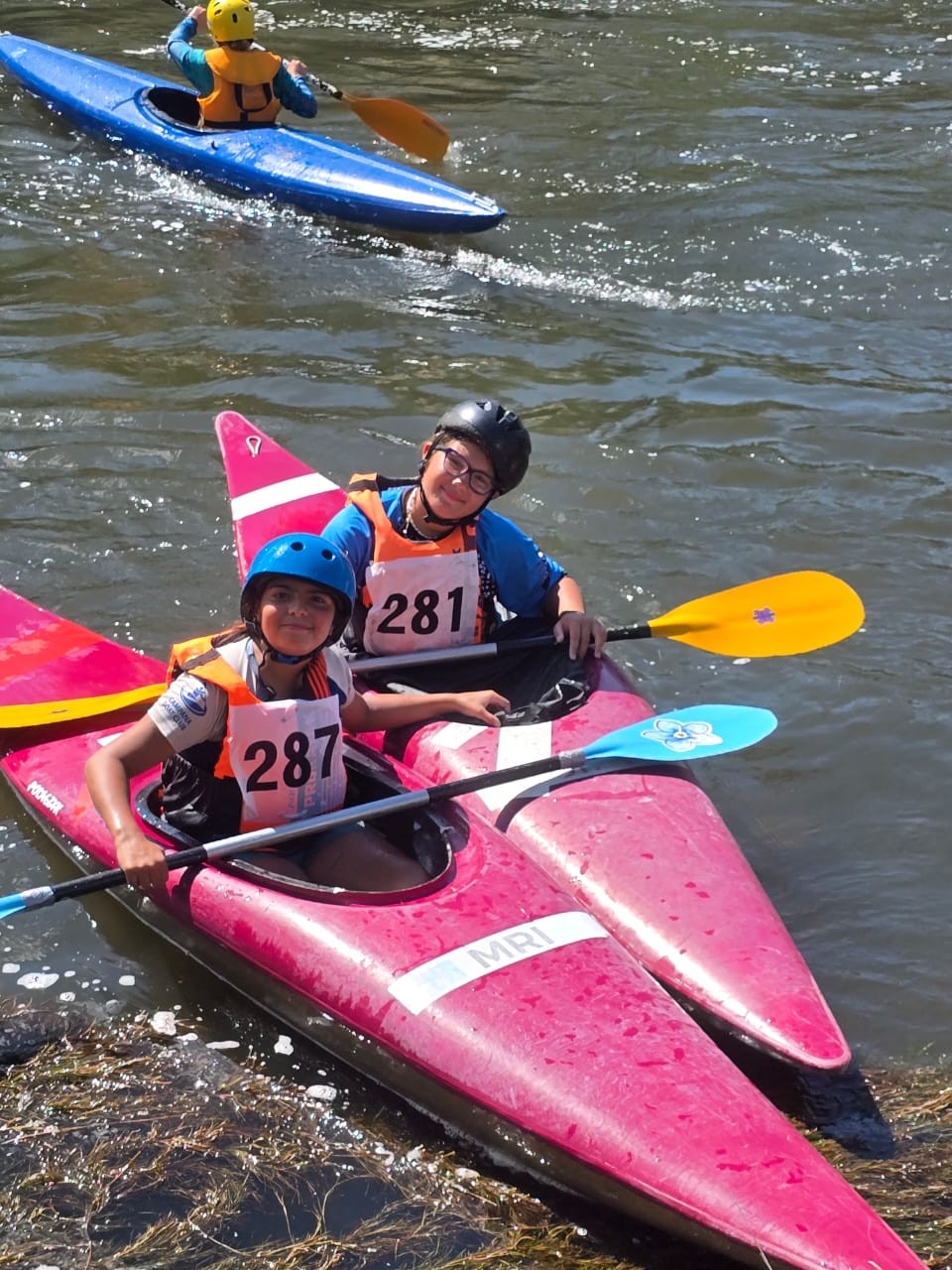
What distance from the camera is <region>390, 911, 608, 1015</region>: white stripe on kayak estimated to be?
3418 mm

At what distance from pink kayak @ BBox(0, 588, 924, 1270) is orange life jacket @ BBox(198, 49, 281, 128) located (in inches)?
252

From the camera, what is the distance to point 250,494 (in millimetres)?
5715

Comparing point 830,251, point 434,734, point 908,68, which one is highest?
point 908,68

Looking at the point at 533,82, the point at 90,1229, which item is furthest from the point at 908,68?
the point at 90,1229

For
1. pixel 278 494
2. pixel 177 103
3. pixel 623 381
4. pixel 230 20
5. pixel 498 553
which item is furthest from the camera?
pixel 177 103

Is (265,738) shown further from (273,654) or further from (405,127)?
(405,127)

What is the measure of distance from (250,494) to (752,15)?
33.1 feet

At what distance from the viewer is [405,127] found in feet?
32.4

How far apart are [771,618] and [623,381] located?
9.24ft

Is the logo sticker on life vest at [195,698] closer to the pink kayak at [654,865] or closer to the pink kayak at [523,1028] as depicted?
the pink kayak at [523,1028]

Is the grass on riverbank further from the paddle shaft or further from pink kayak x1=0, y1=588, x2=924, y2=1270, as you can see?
the paddle shaft

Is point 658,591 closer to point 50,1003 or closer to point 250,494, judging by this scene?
point 250,494

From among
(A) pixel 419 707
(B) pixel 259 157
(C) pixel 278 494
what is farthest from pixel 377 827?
(B) pixel 259 157

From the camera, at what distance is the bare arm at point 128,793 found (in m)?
3.57
